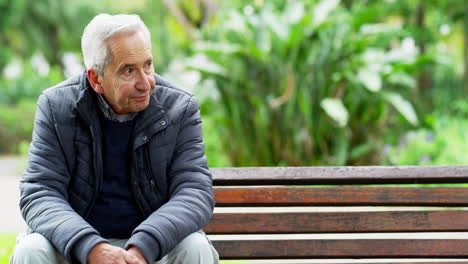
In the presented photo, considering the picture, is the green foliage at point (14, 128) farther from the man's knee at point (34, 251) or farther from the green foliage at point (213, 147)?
the man's knee at point (34, 251)

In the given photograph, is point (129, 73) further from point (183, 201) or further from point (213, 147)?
point (213, 147)

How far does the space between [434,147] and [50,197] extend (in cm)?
550

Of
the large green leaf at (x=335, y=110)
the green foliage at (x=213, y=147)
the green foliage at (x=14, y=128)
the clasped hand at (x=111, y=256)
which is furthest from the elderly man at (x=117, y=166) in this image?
the green foliage at (x=14, y=128)

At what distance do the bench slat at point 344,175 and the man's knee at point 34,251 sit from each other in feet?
2.62

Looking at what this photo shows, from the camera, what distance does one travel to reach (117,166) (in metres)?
2.49

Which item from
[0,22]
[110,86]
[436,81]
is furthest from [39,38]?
[110,86]

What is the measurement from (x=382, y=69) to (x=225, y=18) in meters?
1.80

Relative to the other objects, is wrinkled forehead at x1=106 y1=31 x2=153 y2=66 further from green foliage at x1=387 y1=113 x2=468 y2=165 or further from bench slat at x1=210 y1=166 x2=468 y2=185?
green foliage at x1=387 y1=113 x2=468 y2=165

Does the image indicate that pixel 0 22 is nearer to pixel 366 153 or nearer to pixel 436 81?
pixel 436 81

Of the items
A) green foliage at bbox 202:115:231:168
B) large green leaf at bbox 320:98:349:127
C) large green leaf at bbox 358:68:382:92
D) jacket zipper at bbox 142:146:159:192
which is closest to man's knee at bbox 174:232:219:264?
jacket zipper at bbox 142:146:159:192

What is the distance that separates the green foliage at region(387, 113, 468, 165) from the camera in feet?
22.4

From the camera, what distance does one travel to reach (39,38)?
62.3ft

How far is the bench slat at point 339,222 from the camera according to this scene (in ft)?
9.26

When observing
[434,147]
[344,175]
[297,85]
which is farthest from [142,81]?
[434,147]
